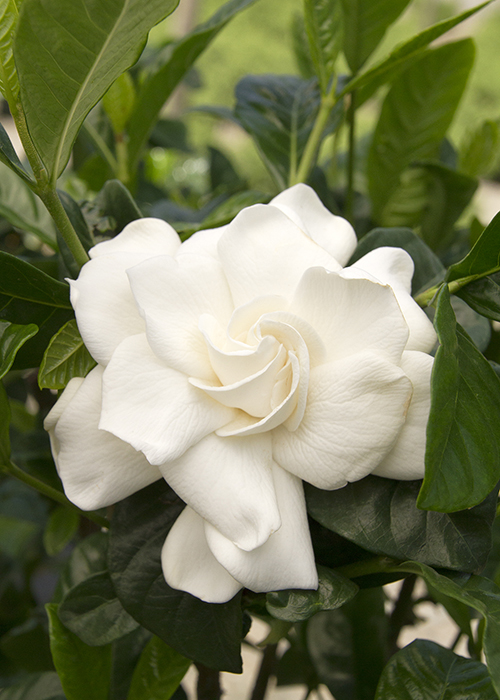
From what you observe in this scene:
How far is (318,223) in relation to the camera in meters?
0.37

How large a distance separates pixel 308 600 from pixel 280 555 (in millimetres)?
26

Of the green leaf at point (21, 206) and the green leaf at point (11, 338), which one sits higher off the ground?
the green leaf at point (11, 338)

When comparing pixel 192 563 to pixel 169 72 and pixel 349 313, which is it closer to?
pixel 349 313

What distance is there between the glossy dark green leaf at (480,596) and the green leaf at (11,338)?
222 millimetres

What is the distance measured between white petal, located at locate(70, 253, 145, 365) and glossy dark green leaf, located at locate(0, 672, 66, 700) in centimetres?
35

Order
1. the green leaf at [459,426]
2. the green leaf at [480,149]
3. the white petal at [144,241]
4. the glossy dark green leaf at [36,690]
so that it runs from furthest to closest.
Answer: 1. the green leaf at [480,149]
2. the glossy dark green leaf at [36,690]
3. the white petal at [144,241]
4. the green leaf at [459,426]

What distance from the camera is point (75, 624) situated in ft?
1.20

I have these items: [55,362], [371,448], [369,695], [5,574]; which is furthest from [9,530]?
[371,448]

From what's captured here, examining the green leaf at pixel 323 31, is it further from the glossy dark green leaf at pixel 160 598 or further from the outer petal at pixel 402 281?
the glossy dark green leaf at pixel 160 598

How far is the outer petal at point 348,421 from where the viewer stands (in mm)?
275

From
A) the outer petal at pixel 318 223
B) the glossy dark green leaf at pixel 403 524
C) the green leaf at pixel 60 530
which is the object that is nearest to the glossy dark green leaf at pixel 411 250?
the outer petal at pixel 318 223

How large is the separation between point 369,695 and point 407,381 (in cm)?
44

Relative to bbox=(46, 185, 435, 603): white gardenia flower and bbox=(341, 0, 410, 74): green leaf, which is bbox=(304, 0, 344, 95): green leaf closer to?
bbox=(341, 0, 410, 74): green leaf

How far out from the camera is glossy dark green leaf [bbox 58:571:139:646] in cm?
37
